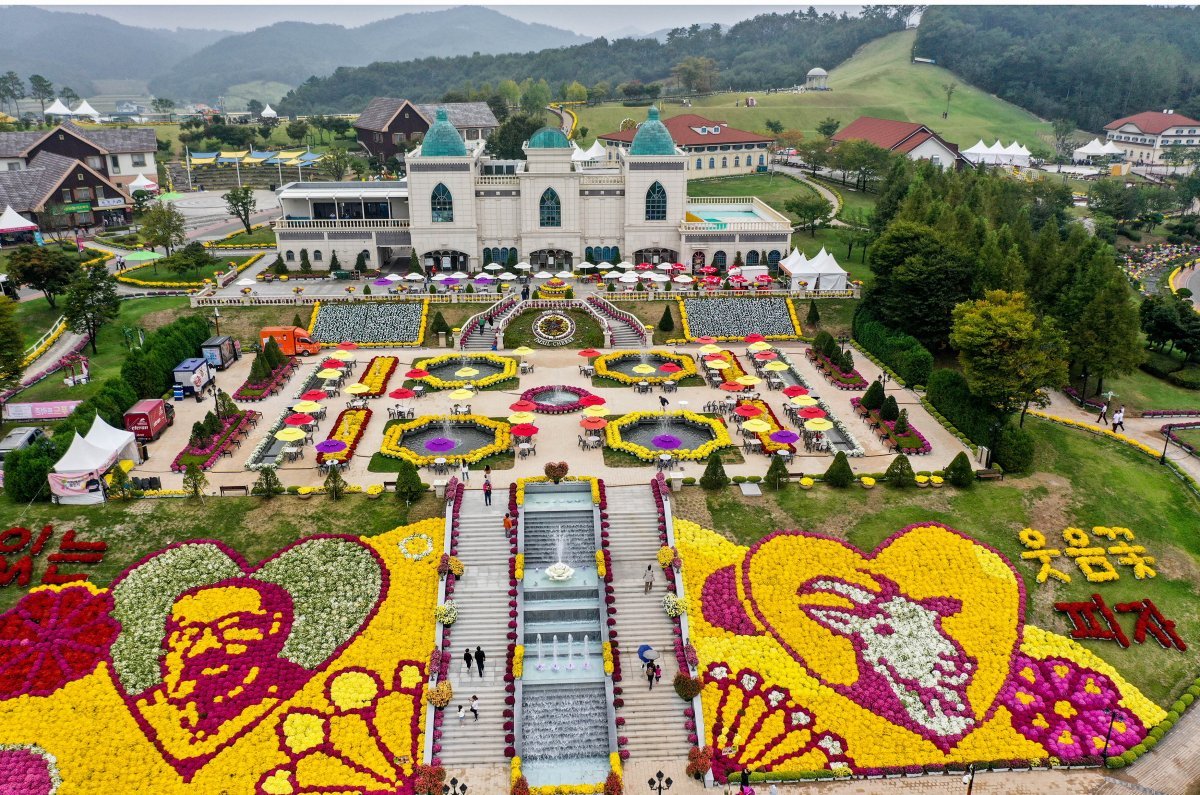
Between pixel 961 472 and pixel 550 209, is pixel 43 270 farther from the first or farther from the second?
pixel 961 472

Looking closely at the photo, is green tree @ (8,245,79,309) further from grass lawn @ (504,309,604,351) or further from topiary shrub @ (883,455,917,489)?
topiary shrub @ (883,455,917,489)

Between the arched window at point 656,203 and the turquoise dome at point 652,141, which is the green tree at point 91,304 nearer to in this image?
the turquoise dome at point 652,141

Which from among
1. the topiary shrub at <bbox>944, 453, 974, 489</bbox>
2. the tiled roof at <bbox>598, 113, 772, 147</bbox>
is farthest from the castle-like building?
the tiled roof at <bbox>598, 113, 772, 147</bbox>

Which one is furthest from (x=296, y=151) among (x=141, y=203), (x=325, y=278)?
(x=325, y=278)

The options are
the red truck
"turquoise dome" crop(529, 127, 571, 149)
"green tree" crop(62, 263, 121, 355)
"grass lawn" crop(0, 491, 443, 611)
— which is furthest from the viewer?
"turquoise dome" crop(529, 127, 571, 149)

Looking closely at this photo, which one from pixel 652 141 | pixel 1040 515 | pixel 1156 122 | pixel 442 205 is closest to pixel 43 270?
pixel 442 205

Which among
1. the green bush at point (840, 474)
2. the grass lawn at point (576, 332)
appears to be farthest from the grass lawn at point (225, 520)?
the grass lawn at point (576, 332)
